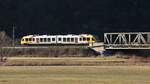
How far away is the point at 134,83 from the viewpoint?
50.3m

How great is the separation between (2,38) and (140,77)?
110650 millimetres

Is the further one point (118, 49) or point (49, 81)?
point (118, 49)

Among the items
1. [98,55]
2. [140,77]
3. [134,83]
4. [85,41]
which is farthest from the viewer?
[85,41]

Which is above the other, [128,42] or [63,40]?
[63,40]

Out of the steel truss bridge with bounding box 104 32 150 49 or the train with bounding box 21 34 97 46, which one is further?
the train with bounding box 21 34 97 46

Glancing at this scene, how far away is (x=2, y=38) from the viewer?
164m

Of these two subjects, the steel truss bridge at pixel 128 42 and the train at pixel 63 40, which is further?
the train at pixel 63 40

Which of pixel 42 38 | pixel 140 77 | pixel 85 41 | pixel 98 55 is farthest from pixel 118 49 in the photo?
pixel 140 77

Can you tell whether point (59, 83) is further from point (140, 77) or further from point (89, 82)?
point (140, 77)

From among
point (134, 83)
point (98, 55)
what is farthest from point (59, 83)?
point (98, 55)

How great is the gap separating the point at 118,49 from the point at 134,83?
80162 millimetres

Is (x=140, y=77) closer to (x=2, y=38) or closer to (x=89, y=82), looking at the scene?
(x=89, y=82)

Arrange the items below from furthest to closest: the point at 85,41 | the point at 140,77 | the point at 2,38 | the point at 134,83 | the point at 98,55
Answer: the point at 2,38
the point at 85,41
the point at 98,55
the point at 140,77
the point at 134,83

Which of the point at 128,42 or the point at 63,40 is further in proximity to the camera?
the point at 63,40
